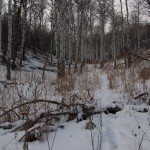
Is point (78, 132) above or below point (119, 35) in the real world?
below

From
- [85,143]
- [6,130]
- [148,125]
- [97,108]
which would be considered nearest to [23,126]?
[6,130]

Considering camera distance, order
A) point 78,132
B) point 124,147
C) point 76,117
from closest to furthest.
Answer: point 124,147, point 78,132, point 76,117

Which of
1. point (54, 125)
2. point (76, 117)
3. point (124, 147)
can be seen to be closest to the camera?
point (124, 147)

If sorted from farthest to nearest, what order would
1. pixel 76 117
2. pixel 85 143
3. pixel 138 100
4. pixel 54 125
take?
pixel 138 100
pixel 76 117
pixel 54 125
pixel 85 143

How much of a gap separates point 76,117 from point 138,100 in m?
1.27

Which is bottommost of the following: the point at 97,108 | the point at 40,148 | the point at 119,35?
the point at 40,148

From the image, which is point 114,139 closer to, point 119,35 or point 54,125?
point 54,125

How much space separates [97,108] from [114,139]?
3.16 feet

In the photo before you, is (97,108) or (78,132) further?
(97,108)

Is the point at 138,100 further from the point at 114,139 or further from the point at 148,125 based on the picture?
the point at 114,139

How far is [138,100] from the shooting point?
12.6 ft

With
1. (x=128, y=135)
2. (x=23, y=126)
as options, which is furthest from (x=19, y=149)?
(x=128, y=135)

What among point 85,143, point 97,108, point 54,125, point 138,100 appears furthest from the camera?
point 138,100

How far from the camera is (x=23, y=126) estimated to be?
2.69m
